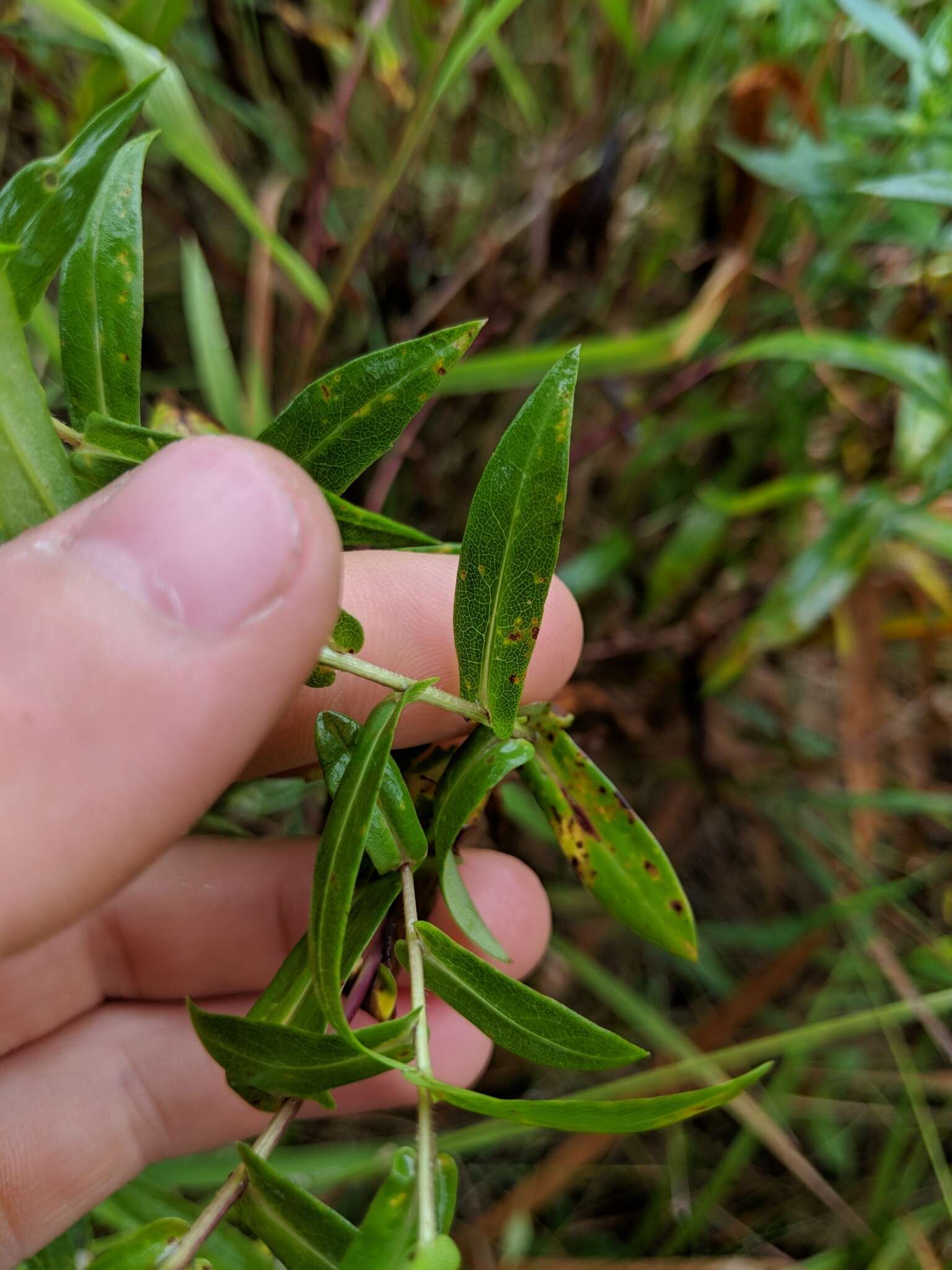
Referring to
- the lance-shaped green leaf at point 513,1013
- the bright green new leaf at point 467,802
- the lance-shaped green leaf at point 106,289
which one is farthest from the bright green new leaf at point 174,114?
the lance-shaped green leaf at point 513,1013

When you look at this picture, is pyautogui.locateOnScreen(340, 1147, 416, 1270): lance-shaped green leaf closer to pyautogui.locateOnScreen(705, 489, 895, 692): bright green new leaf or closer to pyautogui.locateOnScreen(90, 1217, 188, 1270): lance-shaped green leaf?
pyautogui.locateOnScreen(90, 1217, 188, 1270): lance-shaped green leaf

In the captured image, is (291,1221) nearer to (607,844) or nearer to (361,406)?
(607,844)

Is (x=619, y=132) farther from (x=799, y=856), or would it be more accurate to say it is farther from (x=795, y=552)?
(x=799, y=856)

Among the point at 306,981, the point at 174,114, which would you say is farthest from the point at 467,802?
the point at 174,114

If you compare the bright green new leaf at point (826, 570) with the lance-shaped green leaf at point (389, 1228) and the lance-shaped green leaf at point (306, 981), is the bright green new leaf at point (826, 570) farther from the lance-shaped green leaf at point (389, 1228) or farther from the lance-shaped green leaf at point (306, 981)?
the lance-shaped green leaf at point (389, 1228)

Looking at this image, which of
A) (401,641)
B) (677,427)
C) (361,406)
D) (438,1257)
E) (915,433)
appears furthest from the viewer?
(677,427)

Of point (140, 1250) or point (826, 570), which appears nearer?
point (140, 1250)
